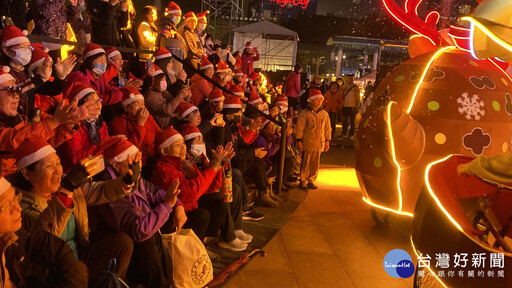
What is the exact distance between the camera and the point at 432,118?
4.88m

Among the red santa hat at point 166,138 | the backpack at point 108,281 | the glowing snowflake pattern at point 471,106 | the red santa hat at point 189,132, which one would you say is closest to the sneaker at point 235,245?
the red santa hat at point 189,132

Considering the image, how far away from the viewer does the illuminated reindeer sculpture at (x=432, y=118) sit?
4824 millimetres

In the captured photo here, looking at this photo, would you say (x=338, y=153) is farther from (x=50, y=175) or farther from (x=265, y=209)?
(x=50, y=175)

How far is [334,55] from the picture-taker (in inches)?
1168

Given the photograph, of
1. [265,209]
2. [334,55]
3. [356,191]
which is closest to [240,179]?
[265,209]

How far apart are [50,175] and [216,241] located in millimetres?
2899

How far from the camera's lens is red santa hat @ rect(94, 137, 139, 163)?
11.8 feet

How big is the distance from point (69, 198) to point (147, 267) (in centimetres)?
85

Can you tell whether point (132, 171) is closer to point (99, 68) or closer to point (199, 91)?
point (99, 68)

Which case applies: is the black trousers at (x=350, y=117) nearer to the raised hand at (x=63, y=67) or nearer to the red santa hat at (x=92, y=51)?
the red santa hat at (x=92, y=51)

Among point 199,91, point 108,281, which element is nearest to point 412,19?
point 199,91

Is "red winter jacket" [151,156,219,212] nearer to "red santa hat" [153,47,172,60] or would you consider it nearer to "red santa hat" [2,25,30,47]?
"red santa hat" [2,25,30,47]

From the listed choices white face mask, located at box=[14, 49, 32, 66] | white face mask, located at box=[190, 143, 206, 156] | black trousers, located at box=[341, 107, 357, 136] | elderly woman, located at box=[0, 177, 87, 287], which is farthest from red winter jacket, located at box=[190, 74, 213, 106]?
black trousers, located at box=[341, 107, 357, 136]

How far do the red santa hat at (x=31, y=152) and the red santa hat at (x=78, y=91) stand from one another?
122cm
